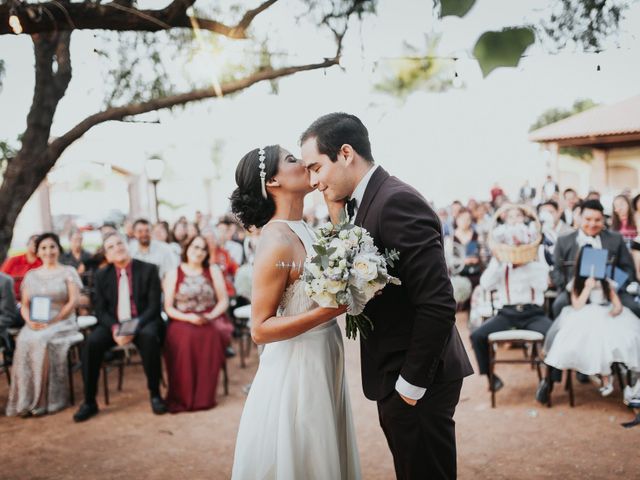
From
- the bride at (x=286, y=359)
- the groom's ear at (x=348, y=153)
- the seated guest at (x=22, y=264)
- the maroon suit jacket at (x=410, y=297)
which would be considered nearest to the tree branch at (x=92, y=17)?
the bride at (x=286, y=359)

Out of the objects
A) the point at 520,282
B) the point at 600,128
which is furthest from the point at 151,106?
the point at 600,128

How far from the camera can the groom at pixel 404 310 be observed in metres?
2.00

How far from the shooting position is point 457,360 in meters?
2.23

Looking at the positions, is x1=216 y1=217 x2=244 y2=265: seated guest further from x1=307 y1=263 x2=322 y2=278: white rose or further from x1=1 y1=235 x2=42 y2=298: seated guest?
x1=307 y1=263 x2=322 y2=278: white rose

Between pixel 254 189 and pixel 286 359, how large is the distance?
2.66 ft

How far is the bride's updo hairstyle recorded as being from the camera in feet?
8.96

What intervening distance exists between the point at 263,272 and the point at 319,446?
808 millimetres

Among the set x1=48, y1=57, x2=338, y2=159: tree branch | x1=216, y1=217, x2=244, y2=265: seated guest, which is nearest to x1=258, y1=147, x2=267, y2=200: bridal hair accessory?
x1=48, y1=57, x2=338, y2=159: tree branch

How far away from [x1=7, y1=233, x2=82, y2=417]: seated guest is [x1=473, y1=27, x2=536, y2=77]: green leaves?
19.3 ft

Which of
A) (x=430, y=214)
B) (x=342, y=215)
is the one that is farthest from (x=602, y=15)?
(x=342, y=215)

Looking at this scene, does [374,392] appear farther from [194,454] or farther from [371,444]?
[194,454]

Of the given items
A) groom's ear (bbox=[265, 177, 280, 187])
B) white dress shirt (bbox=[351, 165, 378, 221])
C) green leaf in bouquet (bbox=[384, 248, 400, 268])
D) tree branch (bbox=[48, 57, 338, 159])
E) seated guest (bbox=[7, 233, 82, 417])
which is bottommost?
seated guest (bbox=[7, 233, 82, 417])

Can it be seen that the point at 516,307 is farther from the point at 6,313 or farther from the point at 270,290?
A: the point at 6,313

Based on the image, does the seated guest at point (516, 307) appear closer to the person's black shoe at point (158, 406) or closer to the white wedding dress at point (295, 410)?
the person's black shoe at point (158, 406)
